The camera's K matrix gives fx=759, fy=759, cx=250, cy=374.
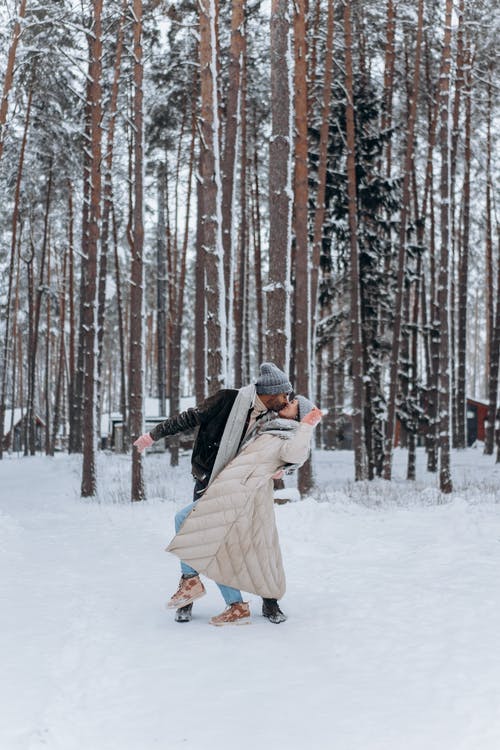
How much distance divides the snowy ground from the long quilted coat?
0.41 metres

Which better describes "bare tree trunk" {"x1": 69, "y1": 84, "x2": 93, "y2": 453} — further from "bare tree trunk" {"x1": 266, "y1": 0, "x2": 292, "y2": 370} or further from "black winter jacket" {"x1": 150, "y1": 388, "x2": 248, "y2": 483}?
"black winter jacket" {"x1": 150, "y1": 388, "x2": 248, "y2": 483}

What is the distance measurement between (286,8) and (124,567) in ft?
29.3

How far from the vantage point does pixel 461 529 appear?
27.7ft

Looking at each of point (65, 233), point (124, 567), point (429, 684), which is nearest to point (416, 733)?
point (429, 684)

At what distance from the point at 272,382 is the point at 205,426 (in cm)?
62

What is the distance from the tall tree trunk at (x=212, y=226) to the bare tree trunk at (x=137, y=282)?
9.05 ft

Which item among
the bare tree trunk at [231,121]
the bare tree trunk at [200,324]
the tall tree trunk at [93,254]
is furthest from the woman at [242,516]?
the bare tree trunk at [200,324]

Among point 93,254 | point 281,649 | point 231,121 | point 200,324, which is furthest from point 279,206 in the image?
point 200,324

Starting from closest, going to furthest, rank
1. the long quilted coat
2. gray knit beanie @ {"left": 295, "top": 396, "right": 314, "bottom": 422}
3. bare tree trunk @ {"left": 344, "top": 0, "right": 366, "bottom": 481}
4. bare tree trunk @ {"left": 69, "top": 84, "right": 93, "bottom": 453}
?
1. the long quilted coat
2. gray knit beanie @ {"left": 295, "top": 396, "right": 314, "bottom": 422}
3. bare tree trunk @ {"left": 344, "top": 0, "right": 366, "bottom": 481}
4. bare tree trunk @ {"left": 69, "top": 84, "right": 93, "bottom": 453}

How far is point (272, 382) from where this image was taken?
505 centimetres

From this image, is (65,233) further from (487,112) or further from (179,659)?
(179,659)

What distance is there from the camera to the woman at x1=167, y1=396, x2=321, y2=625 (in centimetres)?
501

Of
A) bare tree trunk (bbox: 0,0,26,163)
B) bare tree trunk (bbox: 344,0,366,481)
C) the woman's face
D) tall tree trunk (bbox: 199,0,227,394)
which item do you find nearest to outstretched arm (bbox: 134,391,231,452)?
the woman's face

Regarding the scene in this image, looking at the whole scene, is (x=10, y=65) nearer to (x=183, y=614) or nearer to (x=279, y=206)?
(x=279, y=206)
